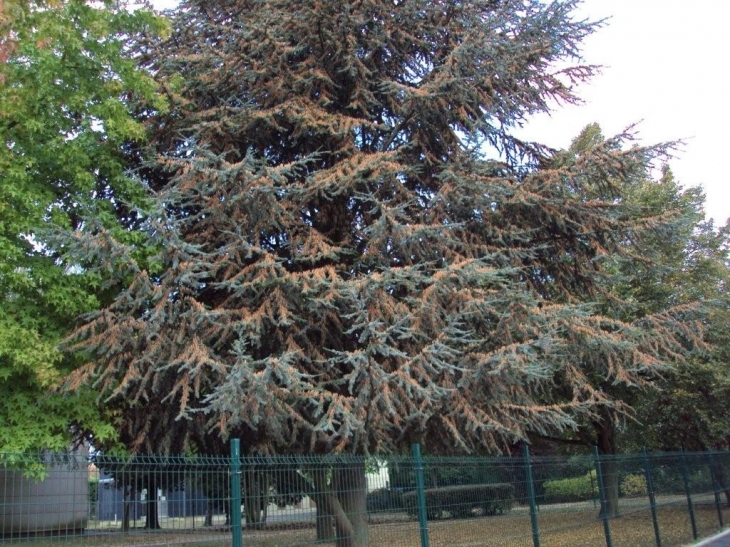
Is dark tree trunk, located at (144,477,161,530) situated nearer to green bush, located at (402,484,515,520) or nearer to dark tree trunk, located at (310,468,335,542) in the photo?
dark tree trunk, located at (310,468,335,542)

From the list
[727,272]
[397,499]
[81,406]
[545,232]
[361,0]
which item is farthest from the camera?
[727,272]

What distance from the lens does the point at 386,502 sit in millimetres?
7883

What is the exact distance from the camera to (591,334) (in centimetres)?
1045

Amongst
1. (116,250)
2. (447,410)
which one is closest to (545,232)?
(447,410)

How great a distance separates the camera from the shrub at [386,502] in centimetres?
785

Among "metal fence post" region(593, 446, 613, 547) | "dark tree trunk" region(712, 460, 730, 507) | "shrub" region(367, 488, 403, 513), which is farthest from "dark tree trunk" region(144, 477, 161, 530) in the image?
"dark tree trunk" region(712, 460, 730, 507)

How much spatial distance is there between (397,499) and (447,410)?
7.07 feet

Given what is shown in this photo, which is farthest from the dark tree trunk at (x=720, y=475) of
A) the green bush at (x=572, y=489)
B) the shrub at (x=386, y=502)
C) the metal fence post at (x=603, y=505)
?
the shrub at (x=386, y=502)

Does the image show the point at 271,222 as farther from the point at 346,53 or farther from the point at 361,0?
the point at 361,0

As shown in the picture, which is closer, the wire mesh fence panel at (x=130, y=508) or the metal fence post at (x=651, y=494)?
the wire mesh fence panel at (x=130, y=508)

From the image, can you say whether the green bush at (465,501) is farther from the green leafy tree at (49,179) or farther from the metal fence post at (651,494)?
the metal fence post at (651,494)

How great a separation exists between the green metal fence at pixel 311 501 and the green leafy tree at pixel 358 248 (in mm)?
455

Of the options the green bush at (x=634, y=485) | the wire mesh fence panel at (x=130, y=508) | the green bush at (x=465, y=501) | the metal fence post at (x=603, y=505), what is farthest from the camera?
the green bush at (x=634, y=485)

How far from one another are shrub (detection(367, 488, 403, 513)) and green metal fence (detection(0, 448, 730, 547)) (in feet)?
0.04
